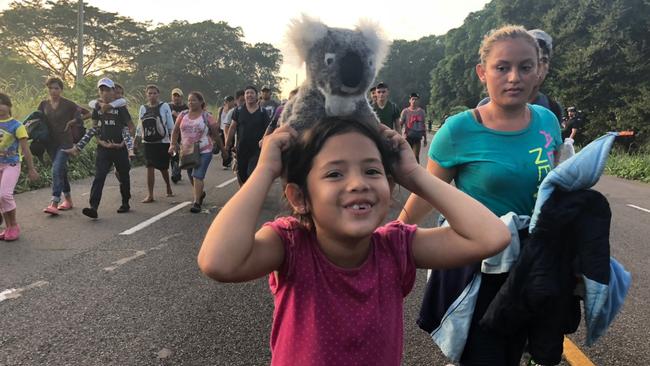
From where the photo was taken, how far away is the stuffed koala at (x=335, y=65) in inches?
54.6

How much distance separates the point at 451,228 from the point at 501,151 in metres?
0.51

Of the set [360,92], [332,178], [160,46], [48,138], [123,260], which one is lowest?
[123,260]

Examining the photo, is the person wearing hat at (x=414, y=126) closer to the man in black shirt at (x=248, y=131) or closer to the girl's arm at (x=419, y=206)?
the man in black shirt at (x=248, y=131)

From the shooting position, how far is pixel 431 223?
6.64 meters

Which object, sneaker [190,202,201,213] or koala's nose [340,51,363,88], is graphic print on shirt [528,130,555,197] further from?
sneaker [190,202,201,213]

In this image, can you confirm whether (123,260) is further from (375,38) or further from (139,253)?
(375,38)

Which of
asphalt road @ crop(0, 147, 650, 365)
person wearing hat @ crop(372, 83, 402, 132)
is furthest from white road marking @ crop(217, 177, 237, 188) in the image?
person wearing hat @ crop(372, 83, 402, 132)

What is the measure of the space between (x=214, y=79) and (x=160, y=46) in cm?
659

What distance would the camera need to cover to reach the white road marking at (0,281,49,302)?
389 centimetres

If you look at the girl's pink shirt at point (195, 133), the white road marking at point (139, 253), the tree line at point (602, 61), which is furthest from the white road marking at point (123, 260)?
the tree line at point (602, 61)

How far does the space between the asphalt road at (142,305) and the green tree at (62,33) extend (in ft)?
113

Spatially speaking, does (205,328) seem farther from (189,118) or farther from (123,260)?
(189,118)

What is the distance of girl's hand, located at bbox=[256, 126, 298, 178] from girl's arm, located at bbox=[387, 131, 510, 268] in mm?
317

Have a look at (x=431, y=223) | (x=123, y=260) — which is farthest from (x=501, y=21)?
(x=123, y=260)
